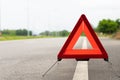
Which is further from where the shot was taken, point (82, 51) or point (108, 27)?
point (108, 27)

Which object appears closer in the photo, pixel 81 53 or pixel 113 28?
pixel 81 53

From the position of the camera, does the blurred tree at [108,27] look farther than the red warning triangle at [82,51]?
Yes

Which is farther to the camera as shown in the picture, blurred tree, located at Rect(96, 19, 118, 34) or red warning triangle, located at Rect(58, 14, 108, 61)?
blurred tree, located at Rect(96, 19, 118, 34)

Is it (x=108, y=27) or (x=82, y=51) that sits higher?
(x=82, y=51)

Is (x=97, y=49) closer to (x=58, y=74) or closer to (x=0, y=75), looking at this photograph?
(x=58, y=74)

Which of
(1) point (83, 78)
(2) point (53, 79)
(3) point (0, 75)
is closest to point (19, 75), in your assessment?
(3) point (0, 75)

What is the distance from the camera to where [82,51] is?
→ 8.78 meters

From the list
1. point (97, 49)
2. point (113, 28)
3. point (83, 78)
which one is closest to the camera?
point (83, 78)

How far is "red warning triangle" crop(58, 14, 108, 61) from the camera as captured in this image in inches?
340

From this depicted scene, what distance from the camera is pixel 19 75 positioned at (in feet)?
26.5

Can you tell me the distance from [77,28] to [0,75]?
206 centimetres

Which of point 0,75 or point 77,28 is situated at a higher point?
point 77,28

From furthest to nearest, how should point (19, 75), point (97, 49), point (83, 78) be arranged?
point (97, 49), point (19, 75), point (83, 78)

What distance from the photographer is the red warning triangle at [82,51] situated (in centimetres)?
863
